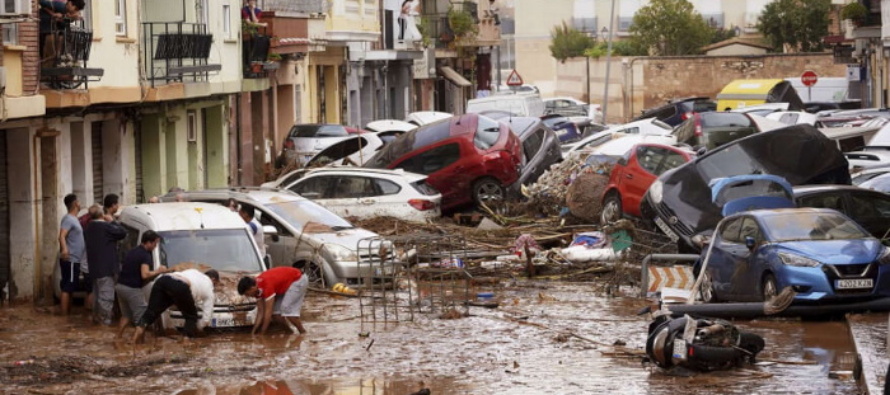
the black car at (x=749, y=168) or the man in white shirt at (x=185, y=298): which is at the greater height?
the black car at (x=749, y=168)

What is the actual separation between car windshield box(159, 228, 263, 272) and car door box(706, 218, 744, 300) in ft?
17.7

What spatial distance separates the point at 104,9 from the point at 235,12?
9.21m

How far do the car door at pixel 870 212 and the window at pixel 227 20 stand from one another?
48.7 ft

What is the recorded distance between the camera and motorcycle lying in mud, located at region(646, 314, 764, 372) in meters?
15.4

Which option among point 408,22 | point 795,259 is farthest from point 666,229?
point 408,22

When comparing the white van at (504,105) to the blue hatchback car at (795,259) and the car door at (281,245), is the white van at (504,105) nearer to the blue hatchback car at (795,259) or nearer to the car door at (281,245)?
the car door at (281,245)

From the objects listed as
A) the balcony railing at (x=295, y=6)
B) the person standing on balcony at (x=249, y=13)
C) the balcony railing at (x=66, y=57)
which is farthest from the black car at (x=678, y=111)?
the balcony railing at (x=66, y=57)

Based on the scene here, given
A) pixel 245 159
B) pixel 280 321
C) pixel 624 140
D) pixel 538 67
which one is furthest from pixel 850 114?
pixel 538 67

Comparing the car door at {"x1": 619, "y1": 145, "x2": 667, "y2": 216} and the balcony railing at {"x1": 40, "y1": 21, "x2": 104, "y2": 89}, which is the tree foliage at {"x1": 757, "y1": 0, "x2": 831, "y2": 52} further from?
the balcony railing at {"x1": 40, "y1": 21, "x2": 104, "y2": 89}

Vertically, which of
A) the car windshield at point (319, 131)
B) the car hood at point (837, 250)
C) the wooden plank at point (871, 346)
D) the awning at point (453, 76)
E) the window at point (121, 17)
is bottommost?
the wooden plank at point (871, 346)

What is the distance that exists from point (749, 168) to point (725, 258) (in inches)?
230

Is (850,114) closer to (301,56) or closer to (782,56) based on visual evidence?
(301,56)

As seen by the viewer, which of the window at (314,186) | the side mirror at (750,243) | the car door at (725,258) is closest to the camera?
the side mirror at (750,243)

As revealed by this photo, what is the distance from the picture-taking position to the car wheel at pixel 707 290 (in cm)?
2047
